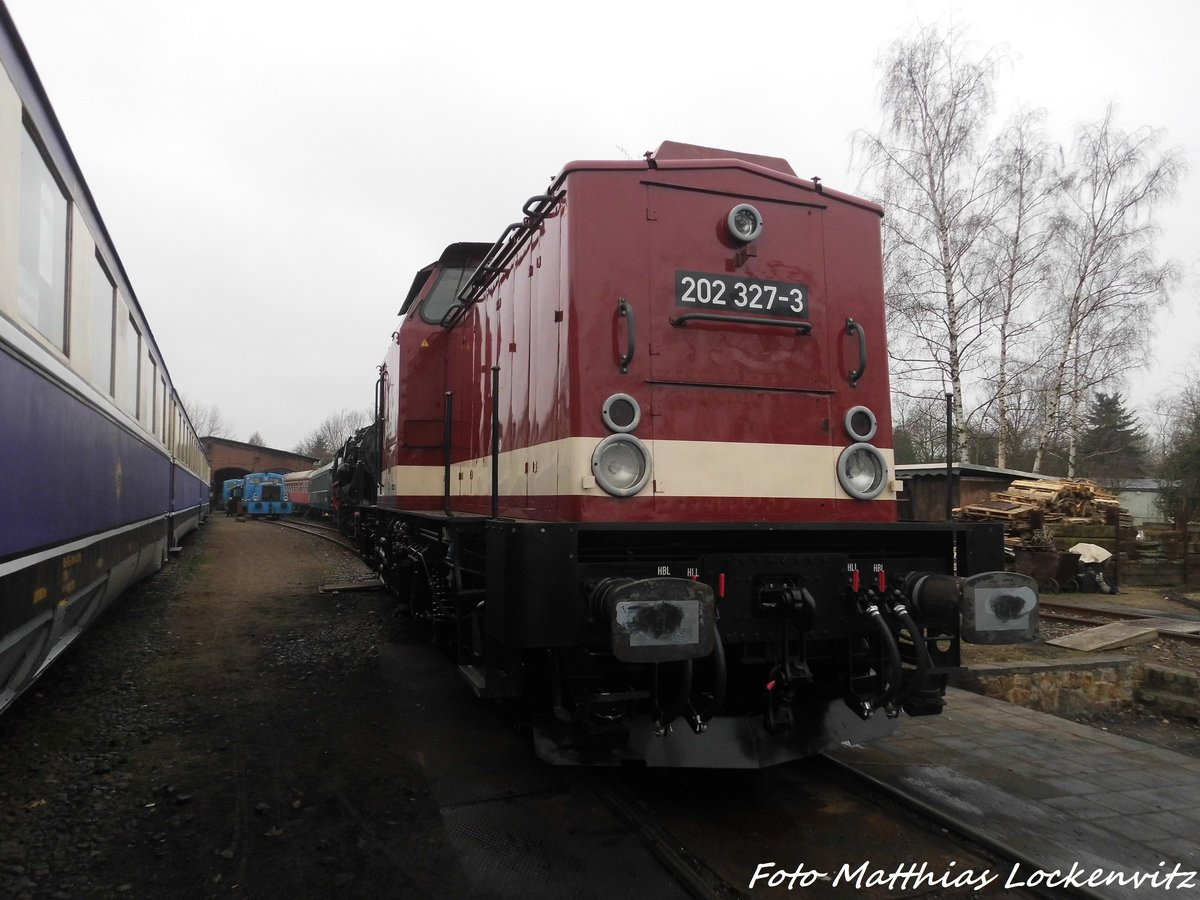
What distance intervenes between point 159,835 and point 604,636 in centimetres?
207

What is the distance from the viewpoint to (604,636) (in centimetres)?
315

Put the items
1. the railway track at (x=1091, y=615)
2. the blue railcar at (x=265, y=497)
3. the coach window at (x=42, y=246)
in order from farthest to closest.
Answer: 1. the blue railcar at (x=265, y=497)
2. the railway track at (x=1091, y=615)
3. the coach window at (x=42, y=246)

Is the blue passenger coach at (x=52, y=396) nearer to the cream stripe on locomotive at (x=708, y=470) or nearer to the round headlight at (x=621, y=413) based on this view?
the cream stripe on locomotive at (x=708, y=470)

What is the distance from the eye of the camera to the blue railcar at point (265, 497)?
3422 centimetres

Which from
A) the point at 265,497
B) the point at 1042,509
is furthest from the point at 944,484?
the point at 265,497

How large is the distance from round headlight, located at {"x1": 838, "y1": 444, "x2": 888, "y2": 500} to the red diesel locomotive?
11 mm

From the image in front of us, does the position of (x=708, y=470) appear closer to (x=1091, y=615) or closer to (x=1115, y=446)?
(x=1091, y=615)

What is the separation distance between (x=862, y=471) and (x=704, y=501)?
3.14ft

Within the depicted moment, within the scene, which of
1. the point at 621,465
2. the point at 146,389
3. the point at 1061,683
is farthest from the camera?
the point at 146,389

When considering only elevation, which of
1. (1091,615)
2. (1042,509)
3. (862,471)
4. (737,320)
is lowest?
(1091,615)

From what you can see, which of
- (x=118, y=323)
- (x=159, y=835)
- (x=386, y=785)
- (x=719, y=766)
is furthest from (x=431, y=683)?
(x=118, y=323)

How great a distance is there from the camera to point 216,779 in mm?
3820

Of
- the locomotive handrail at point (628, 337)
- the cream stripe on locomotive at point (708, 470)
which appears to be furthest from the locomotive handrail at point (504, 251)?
the cream stripe on locomotive at point (708, 470)

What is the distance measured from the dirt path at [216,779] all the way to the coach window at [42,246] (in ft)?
7.39
